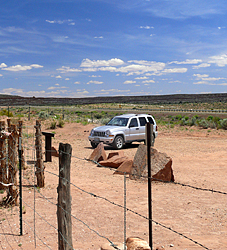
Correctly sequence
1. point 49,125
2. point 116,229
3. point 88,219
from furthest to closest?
point 49,125, point 88,219, point 116,229

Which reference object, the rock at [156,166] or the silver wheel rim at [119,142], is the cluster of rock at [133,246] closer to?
the rock at [156,166]

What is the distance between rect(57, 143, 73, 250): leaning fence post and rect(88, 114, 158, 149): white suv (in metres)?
12.0

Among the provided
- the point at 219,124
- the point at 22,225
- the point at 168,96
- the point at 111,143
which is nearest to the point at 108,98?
the point at 168,96

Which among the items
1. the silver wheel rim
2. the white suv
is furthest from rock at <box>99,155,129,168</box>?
the silver wheel rim

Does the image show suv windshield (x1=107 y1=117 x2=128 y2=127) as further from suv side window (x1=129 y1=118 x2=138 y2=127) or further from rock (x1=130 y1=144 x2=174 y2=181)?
rock (x1=130 y1=144 x2=174 y2=181)

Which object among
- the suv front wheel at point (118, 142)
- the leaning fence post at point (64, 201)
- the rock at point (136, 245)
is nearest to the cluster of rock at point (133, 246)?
the rock at point (136, 245)

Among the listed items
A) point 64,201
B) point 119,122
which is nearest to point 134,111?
point 119,122

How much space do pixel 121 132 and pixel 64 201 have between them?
12529 millimetres

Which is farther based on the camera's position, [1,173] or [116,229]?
[1,173]

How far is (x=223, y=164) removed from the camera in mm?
12750

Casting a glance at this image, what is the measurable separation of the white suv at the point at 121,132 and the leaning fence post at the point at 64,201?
474 inches

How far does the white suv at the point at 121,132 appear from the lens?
1617 cm

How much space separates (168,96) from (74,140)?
150 meters

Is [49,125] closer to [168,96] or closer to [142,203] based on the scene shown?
[142,203]
